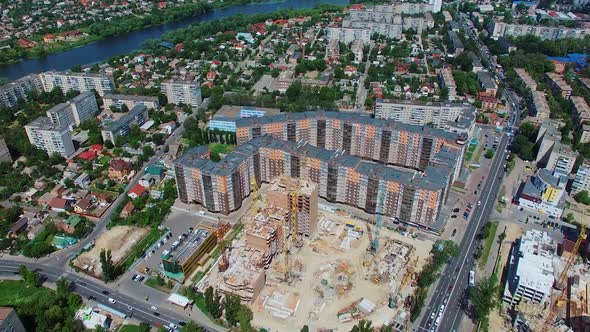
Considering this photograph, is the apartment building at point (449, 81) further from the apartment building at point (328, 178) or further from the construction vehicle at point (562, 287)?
the construction vehicle at point (562, 287)

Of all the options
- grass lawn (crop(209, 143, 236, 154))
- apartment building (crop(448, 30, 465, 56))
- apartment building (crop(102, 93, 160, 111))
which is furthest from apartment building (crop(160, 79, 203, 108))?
apartment building (crop(448, 30, 465, 56))

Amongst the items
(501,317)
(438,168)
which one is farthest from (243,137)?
(501,317)

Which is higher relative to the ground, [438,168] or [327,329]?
[438,168]

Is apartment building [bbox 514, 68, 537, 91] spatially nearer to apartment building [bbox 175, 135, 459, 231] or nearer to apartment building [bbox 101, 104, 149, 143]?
apartment building [bbox 175, 135, 459, 231]

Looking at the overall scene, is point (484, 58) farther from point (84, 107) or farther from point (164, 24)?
point (164, 24)

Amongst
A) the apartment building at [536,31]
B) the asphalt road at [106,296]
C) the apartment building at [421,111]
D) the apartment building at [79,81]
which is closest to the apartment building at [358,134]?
the apartment building at [421,111]
